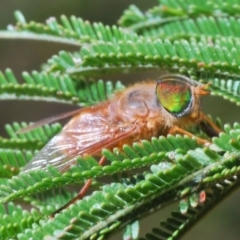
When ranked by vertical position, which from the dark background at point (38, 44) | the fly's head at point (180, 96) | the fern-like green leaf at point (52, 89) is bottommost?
the fly's head at point (180, 96)

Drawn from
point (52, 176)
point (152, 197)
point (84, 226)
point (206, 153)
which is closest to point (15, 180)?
point (52, 176)

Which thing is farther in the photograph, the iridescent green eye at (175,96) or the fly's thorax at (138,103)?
the fly's thorax at (138,103)

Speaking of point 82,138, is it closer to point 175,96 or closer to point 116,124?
point 116,124

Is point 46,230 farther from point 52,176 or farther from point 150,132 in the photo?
point 150,132

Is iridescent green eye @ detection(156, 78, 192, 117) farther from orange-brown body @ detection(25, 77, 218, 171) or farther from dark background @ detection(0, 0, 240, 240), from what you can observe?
dark background @ detection(0, 0, 240, 240)

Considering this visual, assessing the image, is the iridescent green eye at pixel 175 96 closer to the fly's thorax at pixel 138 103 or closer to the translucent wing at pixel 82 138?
the fly's thorax at pixel 138 103

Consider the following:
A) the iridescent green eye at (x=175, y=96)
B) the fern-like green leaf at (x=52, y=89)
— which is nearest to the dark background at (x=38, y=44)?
the fern-like green leaf at (x=52, y=89)
